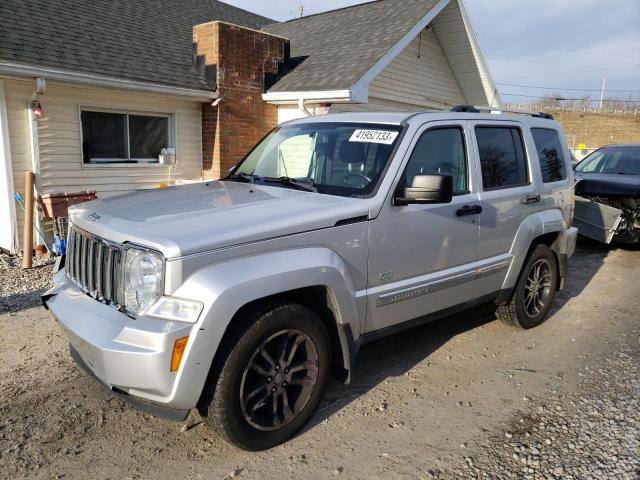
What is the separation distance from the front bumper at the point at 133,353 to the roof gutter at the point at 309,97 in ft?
23.4

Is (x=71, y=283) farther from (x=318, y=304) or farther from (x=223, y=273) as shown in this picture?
(x=318, y=304)

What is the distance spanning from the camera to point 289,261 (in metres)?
2.94

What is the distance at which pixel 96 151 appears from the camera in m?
8.77

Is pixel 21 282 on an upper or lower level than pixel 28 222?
lower

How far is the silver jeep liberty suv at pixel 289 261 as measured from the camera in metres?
2.64

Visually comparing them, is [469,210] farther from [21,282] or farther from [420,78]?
[420,78]

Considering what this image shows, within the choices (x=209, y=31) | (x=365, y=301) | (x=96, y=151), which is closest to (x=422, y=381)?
(x=365, y=301)

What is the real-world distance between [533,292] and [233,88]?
707 cm

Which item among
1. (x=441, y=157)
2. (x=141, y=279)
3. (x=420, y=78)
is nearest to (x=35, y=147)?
(x=141, y=279)

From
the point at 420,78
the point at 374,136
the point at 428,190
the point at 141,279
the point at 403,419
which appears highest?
the point at 420,78

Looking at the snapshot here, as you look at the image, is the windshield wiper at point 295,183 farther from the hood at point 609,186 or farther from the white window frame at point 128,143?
the hood at point 609,186

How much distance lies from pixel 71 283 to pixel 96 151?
238 inches

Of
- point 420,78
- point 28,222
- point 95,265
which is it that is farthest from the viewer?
point 420,78

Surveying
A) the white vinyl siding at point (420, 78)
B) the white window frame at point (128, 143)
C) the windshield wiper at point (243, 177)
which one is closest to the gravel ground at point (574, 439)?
the windshield wiper at point (243, 177)
